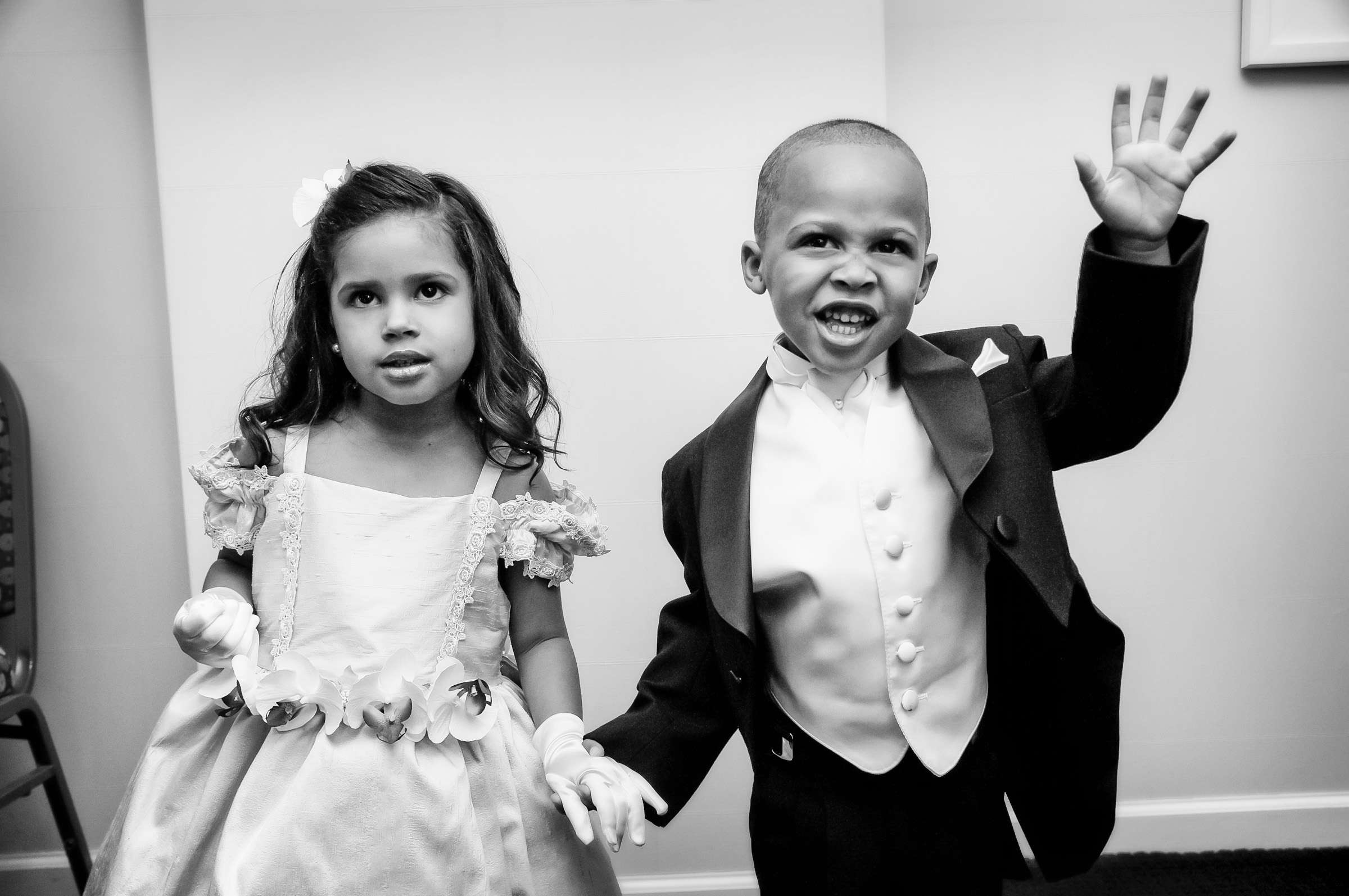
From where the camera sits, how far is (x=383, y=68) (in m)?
1.72

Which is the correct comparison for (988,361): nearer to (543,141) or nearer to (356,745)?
(356,745)

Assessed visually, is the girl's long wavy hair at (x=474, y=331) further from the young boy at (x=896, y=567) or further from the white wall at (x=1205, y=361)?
the white wall at (x=1205, y=361)

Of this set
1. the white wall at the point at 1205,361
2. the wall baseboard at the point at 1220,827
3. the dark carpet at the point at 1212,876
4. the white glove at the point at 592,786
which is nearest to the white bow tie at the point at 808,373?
the white glove at the point at 592,786

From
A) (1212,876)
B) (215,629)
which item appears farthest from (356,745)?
(1212,876)

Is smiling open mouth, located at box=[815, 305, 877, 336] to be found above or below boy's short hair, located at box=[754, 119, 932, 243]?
below

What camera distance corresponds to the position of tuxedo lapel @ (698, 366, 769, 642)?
106 cm

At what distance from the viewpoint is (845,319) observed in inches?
41.1

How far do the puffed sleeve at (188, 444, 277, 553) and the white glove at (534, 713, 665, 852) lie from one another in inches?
16.6

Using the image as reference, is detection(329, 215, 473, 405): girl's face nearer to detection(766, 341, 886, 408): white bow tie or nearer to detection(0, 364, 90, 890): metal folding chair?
detection(766, 341, 886, 408): white bow tie

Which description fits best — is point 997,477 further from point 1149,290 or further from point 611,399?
point 611,399

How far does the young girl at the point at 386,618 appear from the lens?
1.03 metres

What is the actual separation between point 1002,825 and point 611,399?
0.97 m

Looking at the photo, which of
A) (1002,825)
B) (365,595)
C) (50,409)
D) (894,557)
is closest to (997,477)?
(894,557)

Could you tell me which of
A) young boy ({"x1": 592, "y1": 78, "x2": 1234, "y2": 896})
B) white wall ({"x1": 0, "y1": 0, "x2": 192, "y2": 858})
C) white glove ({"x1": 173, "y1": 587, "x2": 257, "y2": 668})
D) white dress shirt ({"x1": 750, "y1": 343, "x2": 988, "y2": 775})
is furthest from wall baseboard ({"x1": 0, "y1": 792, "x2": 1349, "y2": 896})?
white glove ({"x1": 173, "y1": 587, "x2": 257, "y2": 668})
